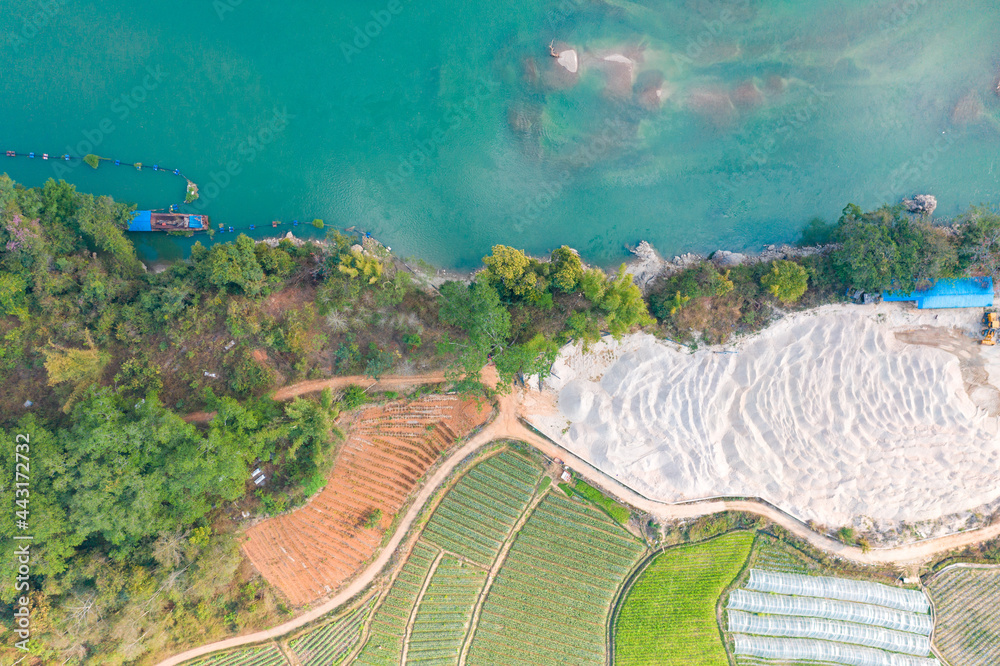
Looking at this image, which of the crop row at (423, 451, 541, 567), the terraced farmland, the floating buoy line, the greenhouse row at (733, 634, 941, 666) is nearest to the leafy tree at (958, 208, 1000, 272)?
the terraced farmland

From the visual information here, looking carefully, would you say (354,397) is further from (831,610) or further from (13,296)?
(831,610)

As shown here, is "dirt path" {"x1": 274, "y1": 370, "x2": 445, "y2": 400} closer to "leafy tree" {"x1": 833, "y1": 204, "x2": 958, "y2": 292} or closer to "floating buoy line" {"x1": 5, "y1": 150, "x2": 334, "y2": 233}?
"floating buoy line" {"x1": 5, "y1": 150, "x2": 334, "y2": 233}

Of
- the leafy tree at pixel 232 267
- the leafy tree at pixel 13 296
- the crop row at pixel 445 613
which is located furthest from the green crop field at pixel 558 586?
the leafy tree at pixel 13 296

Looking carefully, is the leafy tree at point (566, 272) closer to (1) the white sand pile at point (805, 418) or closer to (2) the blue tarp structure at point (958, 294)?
(1) the white sand pile at point (805, 418)

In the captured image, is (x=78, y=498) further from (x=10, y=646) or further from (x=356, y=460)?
(x=356, y=460)

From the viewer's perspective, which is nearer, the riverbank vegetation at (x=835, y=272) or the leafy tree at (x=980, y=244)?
the riverbank vegetation at (x=835, y=272)

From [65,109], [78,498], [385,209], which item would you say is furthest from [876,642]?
[65,109]
